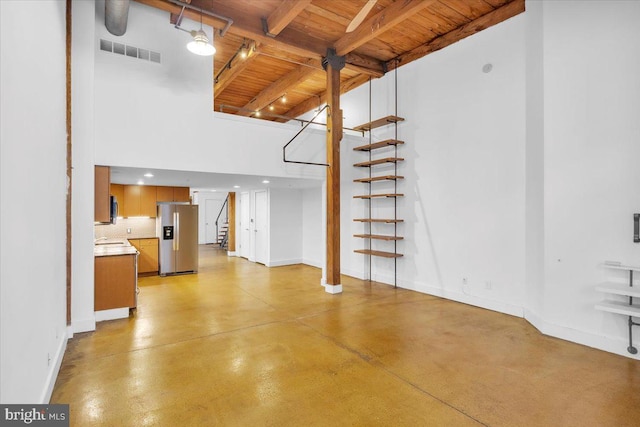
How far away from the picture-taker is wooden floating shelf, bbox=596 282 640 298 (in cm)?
329

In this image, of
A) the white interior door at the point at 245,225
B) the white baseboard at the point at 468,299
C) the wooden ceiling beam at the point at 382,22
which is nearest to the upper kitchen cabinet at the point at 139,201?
the white interior door at the point at 245,225

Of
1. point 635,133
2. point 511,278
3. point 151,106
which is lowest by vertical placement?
point 511,278

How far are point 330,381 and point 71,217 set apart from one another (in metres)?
3.73

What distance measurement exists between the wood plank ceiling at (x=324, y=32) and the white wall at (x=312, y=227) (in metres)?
2.88

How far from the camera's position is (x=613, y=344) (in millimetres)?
3533

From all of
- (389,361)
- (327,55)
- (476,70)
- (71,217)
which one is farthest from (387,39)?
(71,217)

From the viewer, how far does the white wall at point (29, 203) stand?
5.28 feet

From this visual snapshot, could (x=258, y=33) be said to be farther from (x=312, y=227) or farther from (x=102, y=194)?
(x=312, y=227)

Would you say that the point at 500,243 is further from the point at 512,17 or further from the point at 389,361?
the point at 512,17

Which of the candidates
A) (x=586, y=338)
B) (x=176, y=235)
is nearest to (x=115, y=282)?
(x=176, y=235)

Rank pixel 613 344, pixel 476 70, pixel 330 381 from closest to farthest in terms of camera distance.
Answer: pixel 330 381
pixel 613 344
pixel 476 70

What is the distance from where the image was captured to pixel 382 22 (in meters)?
4.88

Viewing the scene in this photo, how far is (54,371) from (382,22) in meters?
5.75

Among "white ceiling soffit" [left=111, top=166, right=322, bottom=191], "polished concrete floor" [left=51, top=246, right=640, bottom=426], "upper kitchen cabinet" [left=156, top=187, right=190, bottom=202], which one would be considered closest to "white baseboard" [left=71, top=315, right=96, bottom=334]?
"polished concrete floor" [left=51, top=246, right=640, bottom=426]
